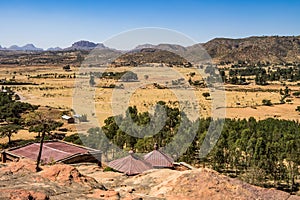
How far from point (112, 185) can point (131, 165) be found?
702cm

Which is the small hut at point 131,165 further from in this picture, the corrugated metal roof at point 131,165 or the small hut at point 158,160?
the small hut at point 158,160

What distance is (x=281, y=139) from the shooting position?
32844 mm

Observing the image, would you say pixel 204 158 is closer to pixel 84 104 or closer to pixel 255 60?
pixel 84 104

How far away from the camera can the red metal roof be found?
2547 centimetres

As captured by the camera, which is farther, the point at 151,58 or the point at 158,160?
the point at 151,58

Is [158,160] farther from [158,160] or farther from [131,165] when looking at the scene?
[131,165]

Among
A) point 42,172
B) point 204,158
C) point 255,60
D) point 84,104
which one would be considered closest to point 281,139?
point 204,158

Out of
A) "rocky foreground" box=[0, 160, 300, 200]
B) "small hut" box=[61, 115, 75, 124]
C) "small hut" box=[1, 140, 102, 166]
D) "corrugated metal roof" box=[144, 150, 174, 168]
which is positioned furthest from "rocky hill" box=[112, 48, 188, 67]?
"rocky foreground" box=[0, 160, 300, 200]

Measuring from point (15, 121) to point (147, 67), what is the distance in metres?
105

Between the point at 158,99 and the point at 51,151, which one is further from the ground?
the point at 158,99

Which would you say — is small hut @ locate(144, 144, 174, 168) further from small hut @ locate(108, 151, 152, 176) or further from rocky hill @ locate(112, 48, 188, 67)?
rocky hill @ locate(112, 48, 188, 67)

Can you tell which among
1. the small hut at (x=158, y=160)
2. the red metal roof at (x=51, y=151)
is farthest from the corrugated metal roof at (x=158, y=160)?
the red metal roof at (x=51, y=151)

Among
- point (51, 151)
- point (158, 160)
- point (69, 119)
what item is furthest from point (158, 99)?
point (158, 160)

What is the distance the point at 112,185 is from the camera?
15.0 meters
